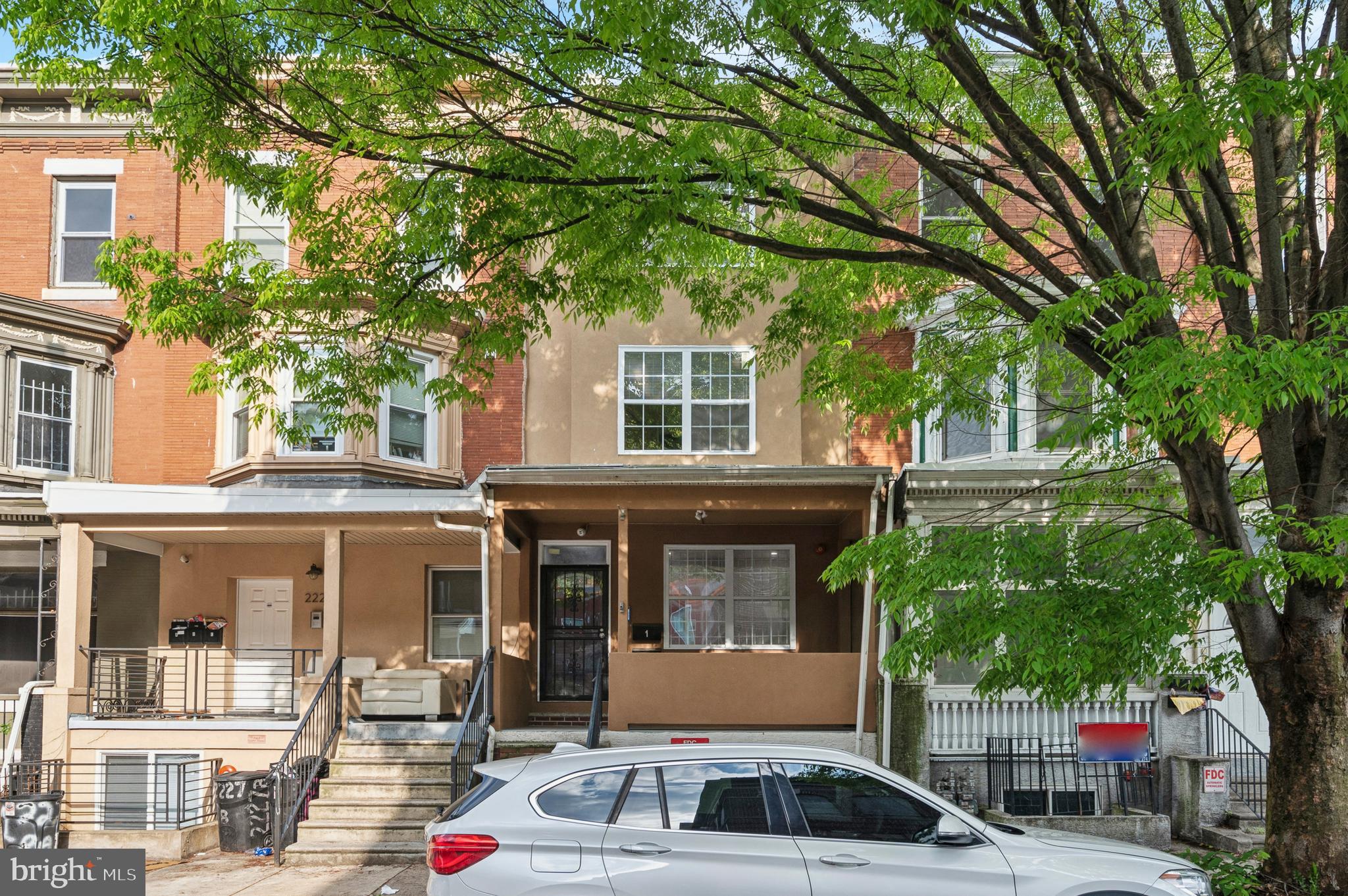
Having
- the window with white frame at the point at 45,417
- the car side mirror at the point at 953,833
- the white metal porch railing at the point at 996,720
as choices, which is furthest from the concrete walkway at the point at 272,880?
the window with white frame at the point at 45,417

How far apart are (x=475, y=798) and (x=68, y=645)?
32.9 ft

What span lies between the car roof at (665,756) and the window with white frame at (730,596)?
10.2 metres

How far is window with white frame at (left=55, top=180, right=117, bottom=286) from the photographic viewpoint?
18688 mm

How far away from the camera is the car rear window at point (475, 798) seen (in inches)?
270

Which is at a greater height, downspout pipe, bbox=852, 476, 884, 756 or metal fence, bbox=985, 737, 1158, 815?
downspout pipe, bbox=852, 476, 884, 756

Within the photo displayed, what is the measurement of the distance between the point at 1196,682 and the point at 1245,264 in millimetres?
3266

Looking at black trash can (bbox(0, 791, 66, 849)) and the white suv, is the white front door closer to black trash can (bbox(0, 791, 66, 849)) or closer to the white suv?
black trash can (bbox(0, 791, 66, 849))

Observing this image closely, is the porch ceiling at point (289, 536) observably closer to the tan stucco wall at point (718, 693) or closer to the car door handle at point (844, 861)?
the tan stucco wall at point (718, 693)

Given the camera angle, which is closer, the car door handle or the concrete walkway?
the car door handle

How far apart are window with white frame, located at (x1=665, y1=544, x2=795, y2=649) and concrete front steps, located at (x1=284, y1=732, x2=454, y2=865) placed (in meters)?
4.74

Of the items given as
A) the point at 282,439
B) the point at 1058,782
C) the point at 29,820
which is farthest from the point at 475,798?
the point at 282,439

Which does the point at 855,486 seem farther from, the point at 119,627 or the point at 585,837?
Result: the point at 119,627

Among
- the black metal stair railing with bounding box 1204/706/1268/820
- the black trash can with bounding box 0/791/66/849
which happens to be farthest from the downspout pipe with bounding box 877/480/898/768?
the black trash can with bounding box 0/791/66/849

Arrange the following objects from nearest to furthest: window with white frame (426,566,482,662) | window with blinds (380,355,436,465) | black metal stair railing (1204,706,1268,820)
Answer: black metal stair railing (1204,706,1268,820)
window with blinds (380,355,436,465)
window with white frame (426,566,482,662)
